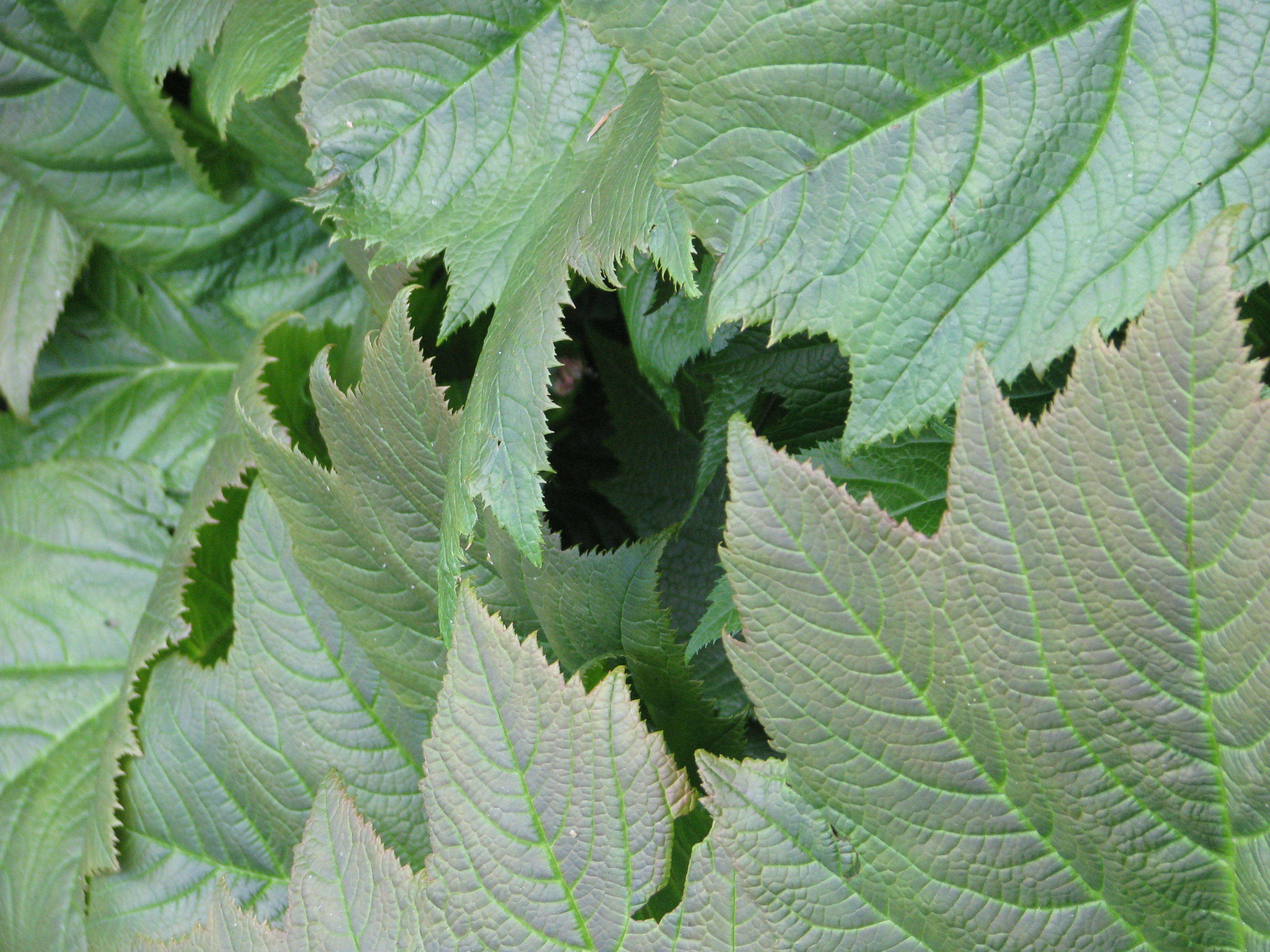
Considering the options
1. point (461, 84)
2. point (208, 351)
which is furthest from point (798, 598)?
point (208, 351)

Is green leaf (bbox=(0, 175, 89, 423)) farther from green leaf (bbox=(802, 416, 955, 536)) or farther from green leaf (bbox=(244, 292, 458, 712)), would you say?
green leaf (bbox=(802, 416, 955, 536))

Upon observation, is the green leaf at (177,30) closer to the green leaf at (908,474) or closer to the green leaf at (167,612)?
the green leaf at (167,612)

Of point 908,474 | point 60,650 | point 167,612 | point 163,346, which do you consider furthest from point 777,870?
point 163,346

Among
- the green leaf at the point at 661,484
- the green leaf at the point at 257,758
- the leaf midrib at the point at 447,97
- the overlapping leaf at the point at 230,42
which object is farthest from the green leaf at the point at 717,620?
the overlapping leaf at the point at 230,42

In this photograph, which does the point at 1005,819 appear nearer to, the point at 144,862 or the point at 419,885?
the point at 419,885

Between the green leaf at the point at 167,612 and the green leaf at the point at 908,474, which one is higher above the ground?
the green leaf at the point at 908,474
